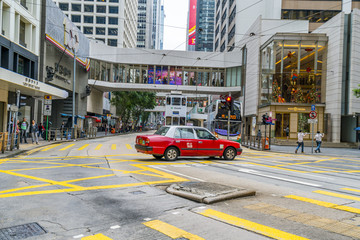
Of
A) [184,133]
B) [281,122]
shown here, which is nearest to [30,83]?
[184,133]

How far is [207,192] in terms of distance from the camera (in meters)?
6.71

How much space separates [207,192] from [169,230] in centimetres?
233

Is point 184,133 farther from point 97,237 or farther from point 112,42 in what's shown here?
point 112,42

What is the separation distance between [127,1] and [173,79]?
48.1 meters

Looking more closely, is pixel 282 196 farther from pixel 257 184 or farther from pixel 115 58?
pixel 115 58

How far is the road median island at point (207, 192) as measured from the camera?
246 inches

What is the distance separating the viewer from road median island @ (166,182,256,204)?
626cm

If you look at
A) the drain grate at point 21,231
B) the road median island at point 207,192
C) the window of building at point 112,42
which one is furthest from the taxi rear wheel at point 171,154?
the window of building at point 112,42

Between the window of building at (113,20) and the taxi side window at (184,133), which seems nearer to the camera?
the taxi side window at (184,133)

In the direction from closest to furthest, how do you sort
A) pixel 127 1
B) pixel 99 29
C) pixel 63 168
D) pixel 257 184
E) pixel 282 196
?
pixel 282 196, pixel 257 184, pixel 63 168, pixel 99 29, pixel 127 1

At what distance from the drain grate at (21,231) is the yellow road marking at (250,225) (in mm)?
2548

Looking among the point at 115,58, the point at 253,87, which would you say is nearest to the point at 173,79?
the point at 115,58

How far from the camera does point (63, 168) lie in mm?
10594

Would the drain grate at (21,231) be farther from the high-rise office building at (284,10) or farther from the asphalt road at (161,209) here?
the high-rise office building at (284,10)
